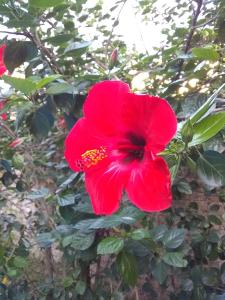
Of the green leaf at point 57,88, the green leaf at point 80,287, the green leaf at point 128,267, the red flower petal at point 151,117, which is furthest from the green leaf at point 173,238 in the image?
the red flower petal at point 151,117

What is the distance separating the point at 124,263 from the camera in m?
0.95

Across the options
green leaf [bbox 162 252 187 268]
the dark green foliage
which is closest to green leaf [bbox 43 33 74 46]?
the dark green foliage

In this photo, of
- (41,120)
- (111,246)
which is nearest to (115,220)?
(111,246)

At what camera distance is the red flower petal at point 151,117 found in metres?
0.45

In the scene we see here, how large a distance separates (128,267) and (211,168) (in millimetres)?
476

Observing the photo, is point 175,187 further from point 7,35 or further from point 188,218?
point 7,35

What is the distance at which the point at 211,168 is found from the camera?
1.85 feet

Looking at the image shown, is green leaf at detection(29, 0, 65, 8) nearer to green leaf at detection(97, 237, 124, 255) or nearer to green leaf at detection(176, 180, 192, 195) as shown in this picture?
green leaf at detection(97, 237, 124, 255)

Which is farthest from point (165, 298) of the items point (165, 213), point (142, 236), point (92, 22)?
point (92, 22)

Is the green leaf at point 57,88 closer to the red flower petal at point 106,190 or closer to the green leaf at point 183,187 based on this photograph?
the red flower petal at point 106,190

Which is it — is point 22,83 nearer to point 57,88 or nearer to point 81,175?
point 57,88

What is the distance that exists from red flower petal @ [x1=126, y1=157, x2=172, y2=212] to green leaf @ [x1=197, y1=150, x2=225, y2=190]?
0.11 m

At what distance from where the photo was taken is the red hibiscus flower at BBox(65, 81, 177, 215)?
1.53 feet

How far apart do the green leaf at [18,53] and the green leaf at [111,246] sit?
1.54 ft
